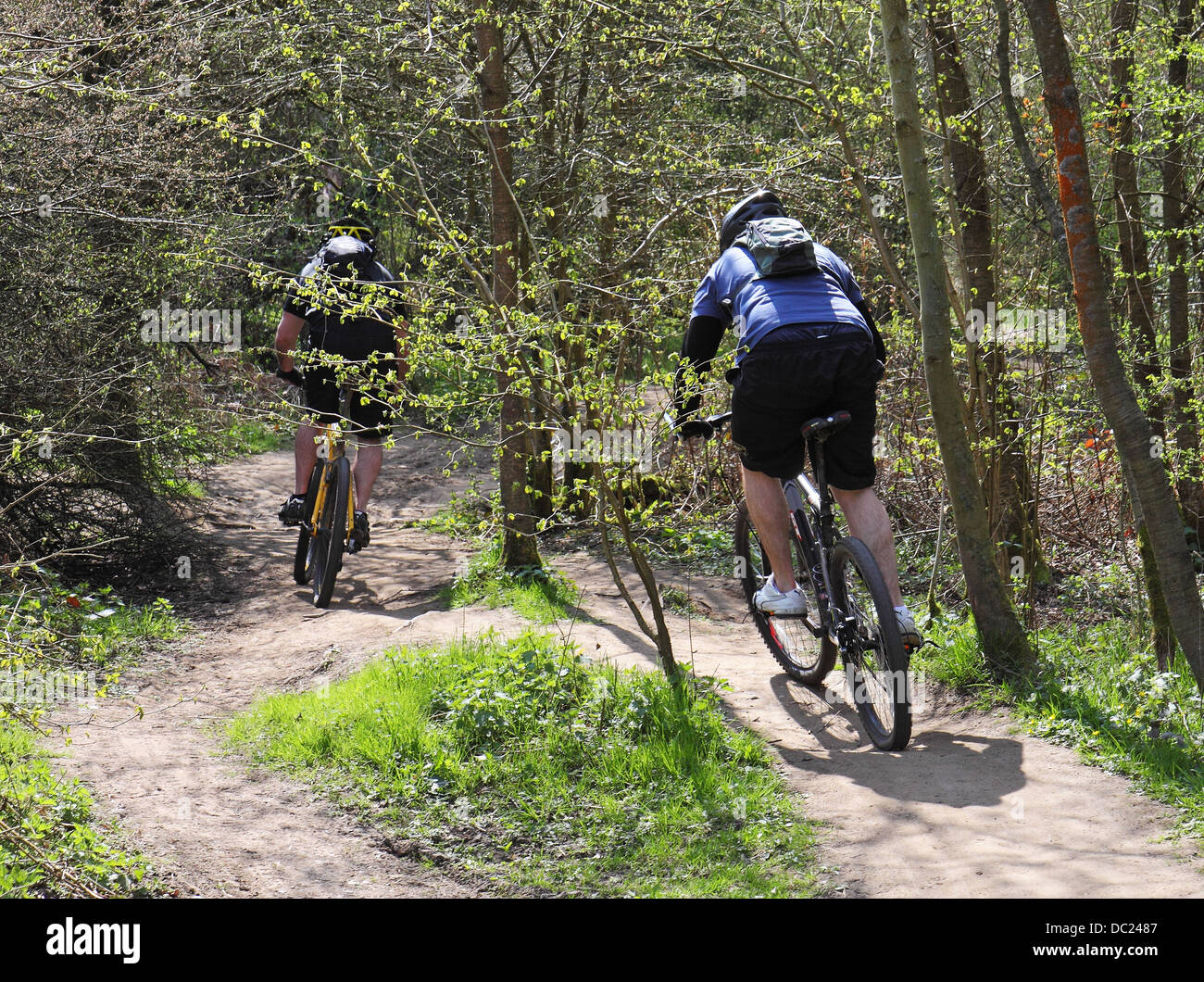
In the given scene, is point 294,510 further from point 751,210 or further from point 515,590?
point 751,210

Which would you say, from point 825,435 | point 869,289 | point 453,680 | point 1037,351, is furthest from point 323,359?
point 869,289

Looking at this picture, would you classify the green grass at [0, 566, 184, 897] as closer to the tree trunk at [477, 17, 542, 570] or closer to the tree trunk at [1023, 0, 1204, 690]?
the tree trunk at [477, 17, 542, 570]

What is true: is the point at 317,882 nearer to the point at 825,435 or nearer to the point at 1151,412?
the point at 825,435

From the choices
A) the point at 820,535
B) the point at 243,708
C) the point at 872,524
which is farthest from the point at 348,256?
the point at 872,524

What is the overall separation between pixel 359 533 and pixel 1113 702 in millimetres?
4152

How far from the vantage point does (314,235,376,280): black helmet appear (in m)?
6.47

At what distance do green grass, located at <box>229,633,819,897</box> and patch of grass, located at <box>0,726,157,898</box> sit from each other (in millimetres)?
867

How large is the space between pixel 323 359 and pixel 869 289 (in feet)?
13.9

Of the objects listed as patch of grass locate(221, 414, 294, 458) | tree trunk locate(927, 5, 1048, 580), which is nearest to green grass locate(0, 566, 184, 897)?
tree trunk locate(927, 5, 1048, 580)

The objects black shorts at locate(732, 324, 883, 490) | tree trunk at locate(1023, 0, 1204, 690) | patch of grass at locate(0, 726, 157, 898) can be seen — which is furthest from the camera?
black shorts at locate(732, 324, 883, 490)

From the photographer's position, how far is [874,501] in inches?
176

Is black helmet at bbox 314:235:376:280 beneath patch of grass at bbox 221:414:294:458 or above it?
above

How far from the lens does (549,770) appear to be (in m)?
4.09

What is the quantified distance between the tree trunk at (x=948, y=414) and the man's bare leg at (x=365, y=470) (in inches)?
135
